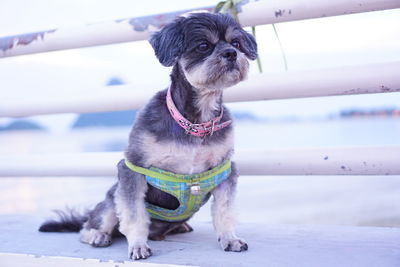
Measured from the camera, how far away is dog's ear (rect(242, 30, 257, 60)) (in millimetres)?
2018

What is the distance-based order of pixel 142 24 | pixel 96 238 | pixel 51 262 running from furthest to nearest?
pixel 142 24, pixel 96 238, pixel 51 262

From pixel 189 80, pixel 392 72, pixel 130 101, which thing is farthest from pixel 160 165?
pixel 392 72

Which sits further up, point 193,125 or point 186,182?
point 193,125

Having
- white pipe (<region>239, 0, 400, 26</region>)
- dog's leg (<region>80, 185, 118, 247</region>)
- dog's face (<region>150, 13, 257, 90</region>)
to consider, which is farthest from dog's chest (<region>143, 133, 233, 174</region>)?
white pipe (<region>239, 0, 400, 26</region>)

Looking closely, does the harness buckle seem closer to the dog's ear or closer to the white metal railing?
the white metal railing

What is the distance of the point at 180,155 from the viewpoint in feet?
6.01

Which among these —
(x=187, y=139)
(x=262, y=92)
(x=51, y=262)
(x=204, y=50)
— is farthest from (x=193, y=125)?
(x=51, y=262)

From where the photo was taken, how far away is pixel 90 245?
6.31ft

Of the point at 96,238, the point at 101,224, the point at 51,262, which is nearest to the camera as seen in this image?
the point at 51,262

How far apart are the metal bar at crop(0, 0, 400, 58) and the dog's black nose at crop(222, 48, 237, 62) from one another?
0.32m

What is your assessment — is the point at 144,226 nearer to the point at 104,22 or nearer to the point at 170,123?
the point at 170,123

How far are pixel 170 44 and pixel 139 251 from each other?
86cm

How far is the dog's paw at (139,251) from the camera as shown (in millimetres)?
1701

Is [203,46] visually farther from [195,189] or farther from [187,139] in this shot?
[195,189]
